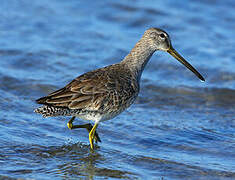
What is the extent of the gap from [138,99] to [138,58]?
165 centimetres

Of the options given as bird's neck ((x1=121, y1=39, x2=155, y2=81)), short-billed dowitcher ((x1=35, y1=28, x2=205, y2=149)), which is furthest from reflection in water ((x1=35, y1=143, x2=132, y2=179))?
bird's neck ((x1=121, y1=39, x2=155, y2=81))

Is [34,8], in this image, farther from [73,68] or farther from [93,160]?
[93,160]

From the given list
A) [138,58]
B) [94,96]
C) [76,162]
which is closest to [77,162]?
[76,162]

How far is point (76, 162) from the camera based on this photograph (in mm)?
5906

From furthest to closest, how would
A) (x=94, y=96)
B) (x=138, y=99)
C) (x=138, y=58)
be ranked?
1. (x=138, y=99)
2. (x=138, y=58)
3. (x=94, y=96)

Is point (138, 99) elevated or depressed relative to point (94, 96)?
elevated

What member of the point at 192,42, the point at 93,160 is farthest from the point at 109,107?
the point at 192,42

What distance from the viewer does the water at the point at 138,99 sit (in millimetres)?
5906

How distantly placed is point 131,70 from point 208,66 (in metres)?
3.28

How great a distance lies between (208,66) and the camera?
9.45m

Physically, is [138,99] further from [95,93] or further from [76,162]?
[76,162]

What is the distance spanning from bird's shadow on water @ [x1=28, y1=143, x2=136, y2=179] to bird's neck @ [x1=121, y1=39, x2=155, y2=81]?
3.45 feet

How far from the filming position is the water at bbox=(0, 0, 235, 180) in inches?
233

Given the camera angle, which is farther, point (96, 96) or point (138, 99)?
point (138, 99)
